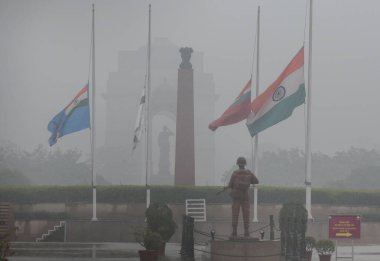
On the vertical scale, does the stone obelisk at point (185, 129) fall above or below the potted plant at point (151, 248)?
above

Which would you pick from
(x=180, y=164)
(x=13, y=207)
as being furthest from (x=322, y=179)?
(x=13, y=207)

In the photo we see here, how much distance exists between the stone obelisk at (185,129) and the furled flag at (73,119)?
8.62m

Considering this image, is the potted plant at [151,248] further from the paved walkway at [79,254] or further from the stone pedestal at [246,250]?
the stone pedestal at [246,250]

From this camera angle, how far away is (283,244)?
717 inches

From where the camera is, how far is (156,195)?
32094mm

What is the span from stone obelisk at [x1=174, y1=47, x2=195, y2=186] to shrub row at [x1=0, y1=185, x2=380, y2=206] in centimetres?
302

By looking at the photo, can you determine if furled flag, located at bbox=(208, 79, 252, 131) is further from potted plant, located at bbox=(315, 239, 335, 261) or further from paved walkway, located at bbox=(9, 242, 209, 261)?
potted plant, located at bbox=(315, 239, 335, 261)

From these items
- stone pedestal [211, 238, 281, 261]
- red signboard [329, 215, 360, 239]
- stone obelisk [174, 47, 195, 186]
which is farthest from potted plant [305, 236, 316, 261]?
stone obelisk [174, 47, 195, 186]

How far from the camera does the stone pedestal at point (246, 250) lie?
17.2 m

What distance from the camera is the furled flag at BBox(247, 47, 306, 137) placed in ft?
76.9

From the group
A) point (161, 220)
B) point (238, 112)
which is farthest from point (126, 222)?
point (161, 220)

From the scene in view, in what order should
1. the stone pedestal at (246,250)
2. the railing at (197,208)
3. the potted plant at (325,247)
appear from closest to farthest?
the stone pedestal at (246,250)
the potted plant at (325,247)
the railing at (197,208)

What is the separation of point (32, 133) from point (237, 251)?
87706 mm

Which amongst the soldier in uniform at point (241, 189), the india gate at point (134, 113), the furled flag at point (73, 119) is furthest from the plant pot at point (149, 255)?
the india gate at point (134, 113)
